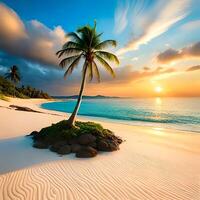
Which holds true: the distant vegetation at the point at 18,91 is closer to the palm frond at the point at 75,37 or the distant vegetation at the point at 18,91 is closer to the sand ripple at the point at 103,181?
the palm frond at the point at 75,37

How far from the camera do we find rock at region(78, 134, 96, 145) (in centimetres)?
991

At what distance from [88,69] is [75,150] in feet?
22.7

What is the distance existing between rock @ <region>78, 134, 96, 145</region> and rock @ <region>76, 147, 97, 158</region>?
62 centimetres

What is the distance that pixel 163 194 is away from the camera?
554cm

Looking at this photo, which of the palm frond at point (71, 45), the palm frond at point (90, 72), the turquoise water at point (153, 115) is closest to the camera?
the palm frond at point (71, 45)

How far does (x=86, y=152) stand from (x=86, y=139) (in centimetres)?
110

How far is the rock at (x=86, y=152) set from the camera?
29.0 feet

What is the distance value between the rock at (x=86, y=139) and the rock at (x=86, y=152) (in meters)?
0.62

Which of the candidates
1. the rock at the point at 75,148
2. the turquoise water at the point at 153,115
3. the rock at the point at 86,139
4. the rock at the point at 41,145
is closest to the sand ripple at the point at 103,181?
the rock at the point at 75,148

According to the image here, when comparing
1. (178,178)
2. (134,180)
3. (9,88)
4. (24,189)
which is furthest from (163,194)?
(9,88)

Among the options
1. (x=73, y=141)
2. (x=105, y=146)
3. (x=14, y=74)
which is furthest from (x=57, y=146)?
(x=14, y=74)

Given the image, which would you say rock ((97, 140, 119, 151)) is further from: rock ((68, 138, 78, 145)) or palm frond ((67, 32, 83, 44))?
palm frond ((67, 32, 83, 44))

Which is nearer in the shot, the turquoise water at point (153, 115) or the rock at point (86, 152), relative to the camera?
the rock at point (86, 152)

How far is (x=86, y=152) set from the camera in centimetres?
902
